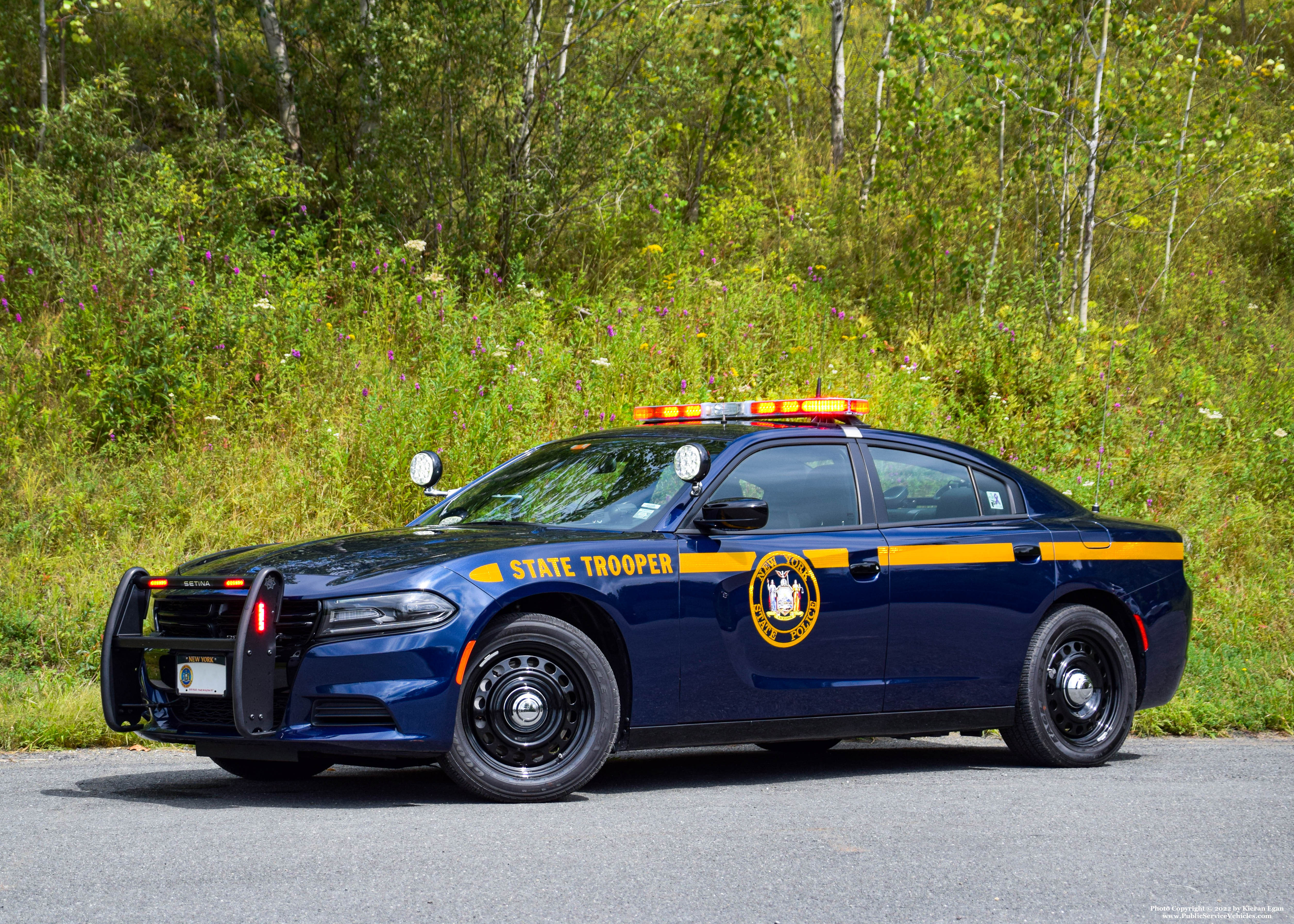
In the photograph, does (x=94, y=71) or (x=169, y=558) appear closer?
(x=169, y=558)

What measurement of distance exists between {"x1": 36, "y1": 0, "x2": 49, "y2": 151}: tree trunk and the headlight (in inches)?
405

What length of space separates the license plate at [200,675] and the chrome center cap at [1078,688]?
13.8 ft

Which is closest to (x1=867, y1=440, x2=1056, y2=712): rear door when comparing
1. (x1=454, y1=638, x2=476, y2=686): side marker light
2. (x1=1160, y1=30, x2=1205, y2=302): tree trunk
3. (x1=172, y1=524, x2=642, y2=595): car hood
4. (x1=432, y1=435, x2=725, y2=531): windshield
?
(x1=432, y1=435, x2=725, y2=531): windshield

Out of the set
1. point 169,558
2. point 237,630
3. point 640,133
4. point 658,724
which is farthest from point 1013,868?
point 640,133

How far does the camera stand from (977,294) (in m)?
16.0

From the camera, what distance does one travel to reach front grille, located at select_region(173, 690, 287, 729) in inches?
196

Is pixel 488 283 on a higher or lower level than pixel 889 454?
higher

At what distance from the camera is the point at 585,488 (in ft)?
20.2

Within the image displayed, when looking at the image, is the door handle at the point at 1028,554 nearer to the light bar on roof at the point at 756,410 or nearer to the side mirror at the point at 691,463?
the light bar on roof at the point at 756,410

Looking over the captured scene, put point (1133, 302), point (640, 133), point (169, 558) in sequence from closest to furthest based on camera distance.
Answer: point (169, 558), point (640, 133), point (1133, 302)

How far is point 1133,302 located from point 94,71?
44.0 ft

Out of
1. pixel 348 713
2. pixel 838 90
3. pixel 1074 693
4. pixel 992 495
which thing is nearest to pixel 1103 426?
pixel 992 495

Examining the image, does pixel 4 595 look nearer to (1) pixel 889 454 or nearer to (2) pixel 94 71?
(1) pixel 889 454

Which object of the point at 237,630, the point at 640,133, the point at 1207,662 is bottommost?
the point at 1207,662
